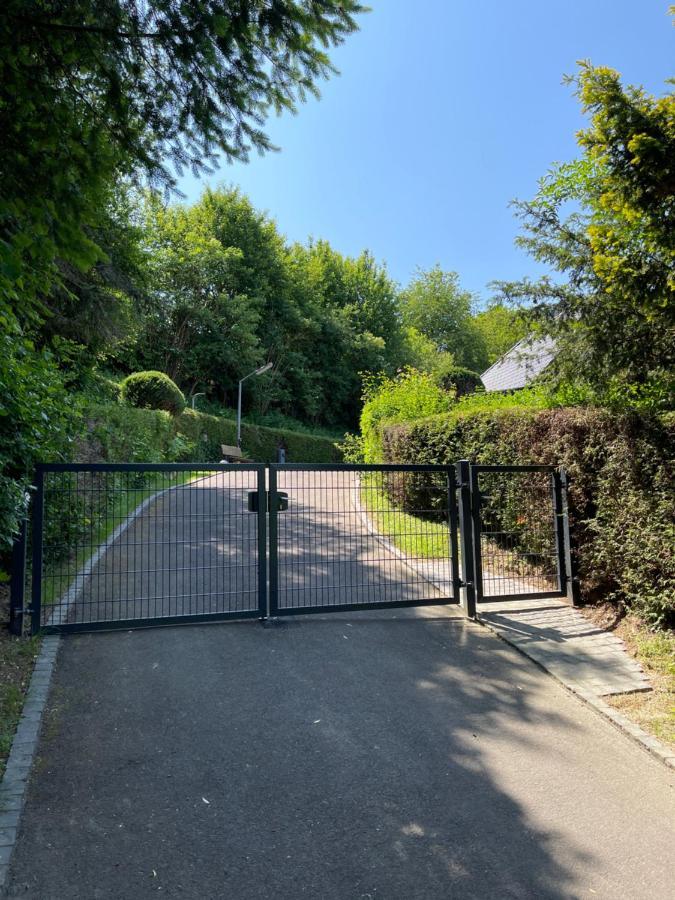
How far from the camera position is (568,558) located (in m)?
6.39

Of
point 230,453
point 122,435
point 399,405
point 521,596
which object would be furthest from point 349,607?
point 230,453

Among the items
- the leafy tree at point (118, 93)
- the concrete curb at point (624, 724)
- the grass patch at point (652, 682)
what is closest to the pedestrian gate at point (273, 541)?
the grass patch at point (652, 682)

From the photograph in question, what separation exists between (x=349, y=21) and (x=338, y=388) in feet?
137

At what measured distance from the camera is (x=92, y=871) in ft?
7.86

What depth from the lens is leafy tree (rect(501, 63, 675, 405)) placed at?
448 centimetres

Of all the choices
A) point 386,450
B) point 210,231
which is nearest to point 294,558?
point 386,450

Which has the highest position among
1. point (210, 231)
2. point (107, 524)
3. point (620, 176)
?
point (210, 231)

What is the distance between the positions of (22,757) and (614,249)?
6.20 meters

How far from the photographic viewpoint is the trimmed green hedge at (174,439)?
33.1ft

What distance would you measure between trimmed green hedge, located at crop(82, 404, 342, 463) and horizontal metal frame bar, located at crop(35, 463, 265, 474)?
121 inches

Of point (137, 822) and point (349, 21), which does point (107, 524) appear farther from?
point (349, 21)

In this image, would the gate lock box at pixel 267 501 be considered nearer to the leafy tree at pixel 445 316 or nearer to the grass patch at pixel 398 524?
the grass patch at pixel 398 524

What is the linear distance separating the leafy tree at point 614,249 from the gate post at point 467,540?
1729 mm

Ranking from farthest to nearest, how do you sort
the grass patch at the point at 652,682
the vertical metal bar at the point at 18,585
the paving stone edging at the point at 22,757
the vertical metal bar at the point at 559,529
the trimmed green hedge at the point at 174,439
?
the trimmed green hedge at the point at 174,439 → the vertical metal bar at the point at 559,529 → the vertical metal bar at the point at 18,585 → the grass patch at the point at 652,682 → the paving stone edging at the point at 22,757
